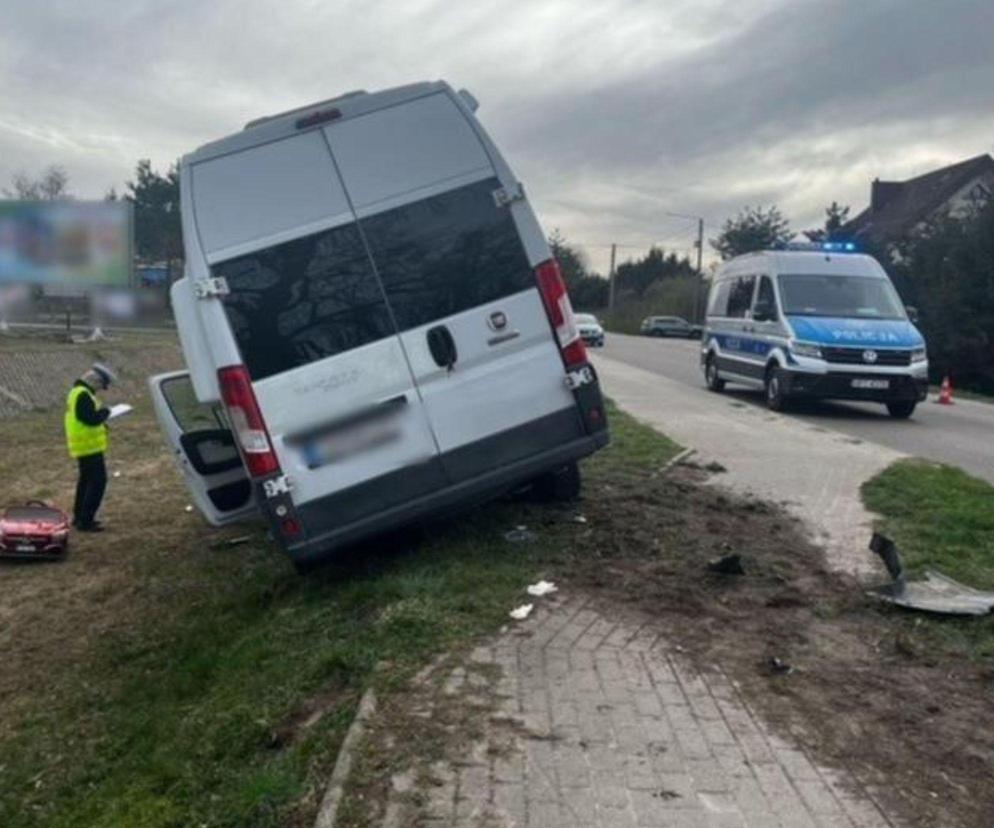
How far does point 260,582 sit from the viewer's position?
7.26 m

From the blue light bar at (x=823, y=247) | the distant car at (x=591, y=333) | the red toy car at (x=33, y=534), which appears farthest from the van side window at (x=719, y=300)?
the distant car at (x=591, y=333)

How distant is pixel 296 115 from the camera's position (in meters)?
6.12

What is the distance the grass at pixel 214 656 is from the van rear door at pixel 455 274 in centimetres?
92

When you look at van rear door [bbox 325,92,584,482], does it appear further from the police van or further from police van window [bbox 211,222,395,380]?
the police van

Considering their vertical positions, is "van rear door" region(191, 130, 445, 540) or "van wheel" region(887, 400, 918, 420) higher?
"van rear door" region(191, 130, 445, 540)

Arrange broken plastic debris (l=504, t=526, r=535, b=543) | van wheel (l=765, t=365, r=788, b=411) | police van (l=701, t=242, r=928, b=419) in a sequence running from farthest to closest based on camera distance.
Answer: van wheel (l=765, t=365, r=788, b=411) → police van (l=701, t=242, r=928, b=419) → broken plastic debris (l=504, t=526, r=535, b=543)

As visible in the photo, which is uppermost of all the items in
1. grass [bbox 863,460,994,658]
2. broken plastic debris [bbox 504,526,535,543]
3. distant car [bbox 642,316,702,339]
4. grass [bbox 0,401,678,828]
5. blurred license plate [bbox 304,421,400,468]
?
blurred license plate [bbox 304,421,400,468]

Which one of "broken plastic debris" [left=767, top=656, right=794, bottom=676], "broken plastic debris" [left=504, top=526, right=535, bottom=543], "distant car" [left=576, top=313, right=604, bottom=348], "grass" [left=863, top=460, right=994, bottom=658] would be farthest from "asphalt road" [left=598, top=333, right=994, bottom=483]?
"distant car" [left=576, top=313, right=604, bottom=348]

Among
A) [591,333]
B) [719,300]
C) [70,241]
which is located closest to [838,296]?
[719,300]

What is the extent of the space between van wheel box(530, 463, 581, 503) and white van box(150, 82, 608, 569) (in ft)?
4.27

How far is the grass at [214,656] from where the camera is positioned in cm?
403

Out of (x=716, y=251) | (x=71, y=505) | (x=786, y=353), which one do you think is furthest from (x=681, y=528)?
(x=716, y=251)

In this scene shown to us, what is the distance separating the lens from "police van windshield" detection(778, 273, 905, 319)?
52.0 feet

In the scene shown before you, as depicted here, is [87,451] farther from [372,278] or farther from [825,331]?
[825,331]
